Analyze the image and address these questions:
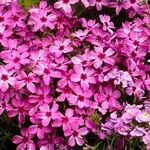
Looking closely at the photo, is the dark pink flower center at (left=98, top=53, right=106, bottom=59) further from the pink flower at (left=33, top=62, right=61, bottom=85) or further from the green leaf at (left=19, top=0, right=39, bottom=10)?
the green leaf at (left=19, top=0, right=39, bottom=10)

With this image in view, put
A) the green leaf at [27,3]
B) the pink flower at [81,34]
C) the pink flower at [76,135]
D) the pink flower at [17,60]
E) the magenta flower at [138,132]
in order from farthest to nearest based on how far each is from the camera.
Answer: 1. the green leaf at [27,3]
2. the pink flower at [81,34]
3. the pink flower at [17,60]
4. the pink flower at [76,135]
5. the magenta flower at [138,132]

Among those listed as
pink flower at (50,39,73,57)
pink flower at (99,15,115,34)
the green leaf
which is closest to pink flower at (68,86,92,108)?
pink flower at (50,39,73,57)

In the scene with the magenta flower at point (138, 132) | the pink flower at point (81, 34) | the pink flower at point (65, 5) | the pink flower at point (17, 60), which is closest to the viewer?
the magenta flower at point (138, 132)

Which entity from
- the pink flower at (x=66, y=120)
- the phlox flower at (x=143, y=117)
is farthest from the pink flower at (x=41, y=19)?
the phlox flower at (x=143, y=117)

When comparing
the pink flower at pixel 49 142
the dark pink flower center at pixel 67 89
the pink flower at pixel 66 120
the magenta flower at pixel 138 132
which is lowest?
the pink flower at pixel 49 142

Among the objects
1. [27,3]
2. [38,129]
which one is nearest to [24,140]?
[38,129]

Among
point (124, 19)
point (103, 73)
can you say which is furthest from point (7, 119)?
point (124, 19)

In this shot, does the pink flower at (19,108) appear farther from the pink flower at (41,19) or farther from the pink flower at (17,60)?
the pink flower at (41,19)
